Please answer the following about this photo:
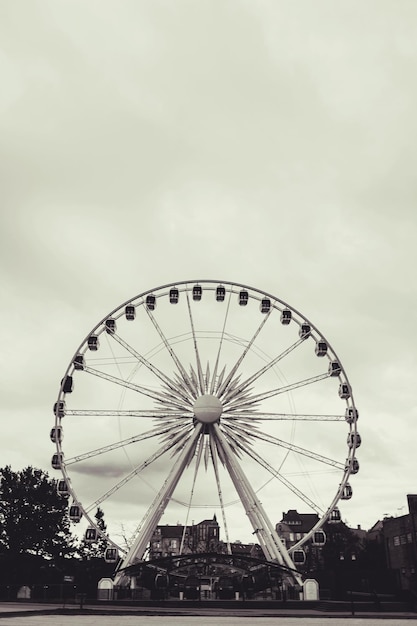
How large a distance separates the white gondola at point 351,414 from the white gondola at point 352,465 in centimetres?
271

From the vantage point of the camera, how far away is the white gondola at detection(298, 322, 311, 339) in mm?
49000

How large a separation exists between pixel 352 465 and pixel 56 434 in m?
21.2

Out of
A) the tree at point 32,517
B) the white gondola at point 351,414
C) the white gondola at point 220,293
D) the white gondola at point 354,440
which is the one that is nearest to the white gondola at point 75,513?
the white gondola at point 220,293

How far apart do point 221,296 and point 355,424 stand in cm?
1395

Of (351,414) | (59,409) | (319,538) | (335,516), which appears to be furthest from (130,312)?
(319,538)

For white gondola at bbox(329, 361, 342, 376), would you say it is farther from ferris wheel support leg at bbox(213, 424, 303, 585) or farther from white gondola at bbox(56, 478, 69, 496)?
white gondola at bbox(56, 478, 69, 496)

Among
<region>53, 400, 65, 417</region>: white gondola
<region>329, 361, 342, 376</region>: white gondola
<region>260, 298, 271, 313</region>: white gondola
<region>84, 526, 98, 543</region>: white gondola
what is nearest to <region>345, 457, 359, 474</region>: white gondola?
<region>329, 361, 342, 376</region>: white gondola

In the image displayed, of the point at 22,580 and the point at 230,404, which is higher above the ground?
the point at 230,404

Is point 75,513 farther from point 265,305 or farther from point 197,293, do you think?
point 265,305

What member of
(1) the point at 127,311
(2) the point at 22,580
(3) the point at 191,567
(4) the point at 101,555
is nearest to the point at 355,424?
(3) the point at 191,567

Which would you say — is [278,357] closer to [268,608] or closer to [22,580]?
[268,608]

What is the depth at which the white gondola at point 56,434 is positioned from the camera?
46594 millimetres

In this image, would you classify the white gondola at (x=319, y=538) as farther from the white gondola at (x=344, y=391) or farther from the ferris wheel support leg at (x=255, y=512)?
the white gondola at (x=344, y=391)

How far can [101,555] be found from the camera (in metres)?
86.9
